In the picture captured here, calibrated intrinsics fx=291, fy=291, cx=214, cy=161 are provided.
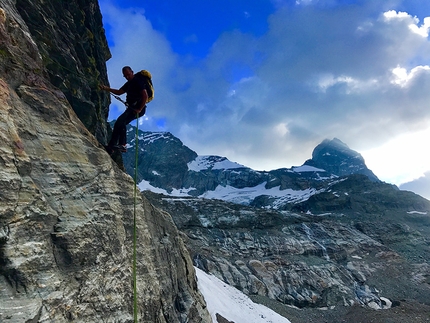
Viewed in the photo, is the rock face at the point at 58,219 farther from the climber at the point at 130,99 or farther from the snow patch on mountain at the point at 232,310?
the snow patch on mountain at the point at 232,310

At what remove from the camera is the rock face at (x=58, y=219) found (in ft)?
19.1

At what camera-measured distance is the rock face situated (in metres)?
5.82

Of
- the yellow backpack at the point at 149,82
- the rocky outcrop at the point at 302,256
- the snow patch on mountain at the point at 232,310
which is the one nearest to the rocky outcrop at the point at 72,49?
the yellow backpack at the point at 149,82

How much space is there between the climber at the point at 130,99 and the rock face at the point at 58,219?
Result: 1.99 metres

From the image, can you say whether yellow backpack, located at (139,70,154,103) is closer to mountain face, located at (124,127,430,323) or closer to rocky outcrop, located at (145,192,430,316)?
mountain face, located at (124,127,430,323)

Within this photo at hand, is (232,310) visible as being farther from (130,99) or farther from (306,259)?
(306,259)

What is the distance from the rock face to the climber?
6.54 ft

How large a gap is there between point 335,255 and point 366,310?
21.5 meters

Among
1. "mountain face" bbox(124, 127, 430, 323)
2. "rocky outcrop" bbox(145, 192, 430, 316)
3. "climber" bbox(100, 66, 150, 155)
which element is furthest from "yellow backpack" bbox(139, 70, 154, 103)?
"rocky outcrop" bbox(145, 192, 430, 316)

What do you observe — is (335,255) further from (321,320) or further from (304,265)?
(321,320)

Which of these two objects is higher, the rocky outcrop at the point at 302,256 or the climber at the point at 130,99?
the climber at the point at 130,99

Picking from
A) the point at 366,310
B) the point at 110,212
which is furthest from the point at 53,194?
the point at 366,310

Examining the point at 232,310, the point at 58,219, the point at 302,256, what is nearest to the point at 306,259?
the point at 302,256

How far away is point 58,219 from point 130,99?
5661mm
